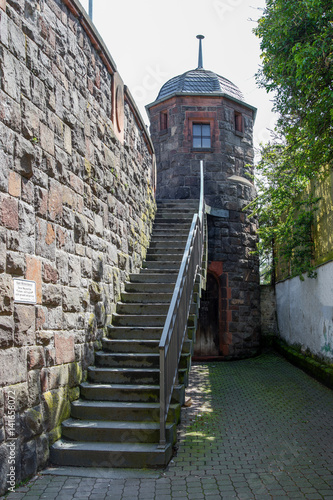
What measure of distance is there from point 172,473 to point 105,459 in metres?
0.59

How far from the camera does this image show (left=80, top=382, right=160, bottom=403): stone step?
4852 mm

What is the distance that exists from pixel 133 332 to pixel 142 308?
0.50 meters

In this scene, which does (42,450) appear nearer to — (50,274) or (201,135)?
(50,274)

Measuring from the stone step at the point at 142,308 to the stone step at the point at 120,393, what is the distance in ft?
4.65

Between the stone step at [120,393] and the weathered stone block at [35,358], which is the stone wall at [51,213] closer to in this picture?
the weathered stone block at [35,358]

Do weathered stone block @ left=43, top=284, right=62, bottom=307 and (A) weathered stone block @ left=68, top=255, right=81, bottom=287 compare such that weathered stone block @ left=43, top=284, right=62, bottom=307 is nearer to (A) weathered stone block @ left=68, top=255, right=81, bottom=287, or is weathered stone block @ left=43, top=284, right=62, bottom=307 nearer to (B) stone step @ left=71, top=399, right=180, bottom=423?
(A) weathered stone block @ left=68, top=255, right=81, bottom=287

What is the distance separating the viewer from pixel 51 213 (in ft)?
14.3

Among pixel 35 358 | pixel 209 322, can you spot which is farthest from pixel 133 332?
pixel 209 322

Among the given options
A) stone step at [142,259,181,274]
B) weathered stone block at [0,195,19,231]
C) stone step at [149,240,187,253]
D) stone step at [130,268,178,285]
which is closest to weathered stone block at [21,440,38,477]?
weathered stone block at [0,195,19,231]

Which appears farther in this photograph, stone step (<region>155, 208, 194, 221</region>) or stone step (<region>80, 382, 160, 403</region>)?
stone step (<region>155, 208, 194, 221</region>)

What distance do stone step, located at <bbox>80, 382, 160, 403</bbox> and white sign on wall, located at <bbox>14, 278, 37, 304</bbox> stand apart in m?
1.44

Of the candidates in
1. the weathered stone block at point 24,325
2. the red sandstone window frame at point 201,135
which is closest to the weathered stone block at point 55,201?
the weathered stone block at point 24,325

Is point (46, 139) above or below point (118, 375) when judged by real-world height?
above

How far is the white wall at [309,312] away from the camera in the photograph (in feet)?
28.6
